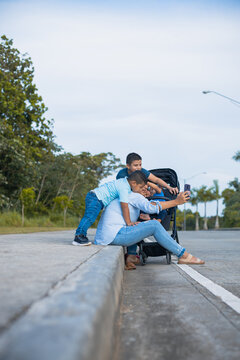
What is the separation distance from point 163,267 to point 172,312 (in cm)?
314

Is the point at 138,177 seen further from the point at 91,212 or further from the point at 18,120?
the point at 18,120

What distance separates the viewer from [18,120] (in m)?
23.9

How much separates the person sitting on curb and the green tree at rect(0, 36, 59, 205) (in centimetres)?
1561

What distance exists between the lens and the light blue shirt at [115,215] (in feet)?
19.7

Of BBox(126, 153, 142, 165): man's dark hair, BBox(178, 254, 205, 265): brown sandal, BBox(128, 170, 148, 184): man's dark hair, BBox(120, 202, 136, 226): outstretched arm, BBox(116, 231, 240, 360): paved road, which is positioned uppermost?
BBox(126, 153, 142, 165): man's dark hair

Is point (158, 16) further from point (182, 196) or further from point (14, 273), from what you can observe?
point (14, 273)

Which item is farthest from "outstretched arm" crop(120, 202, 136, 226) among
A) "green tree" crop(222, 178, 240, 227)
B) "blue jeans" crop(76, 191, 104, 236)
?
"green tree" crop(222, 178, 240, 227)

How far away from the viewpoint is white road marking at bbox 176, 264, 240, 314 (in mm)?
3568

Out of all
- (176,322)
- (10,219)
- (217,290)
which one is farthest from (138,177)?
(10,219)

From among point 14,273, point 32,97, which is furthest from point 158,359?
point 32,97

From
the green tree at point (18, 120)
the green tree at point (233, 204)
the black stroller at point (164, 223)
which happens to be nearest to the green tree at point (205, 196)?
the green tree at point (233, 204)

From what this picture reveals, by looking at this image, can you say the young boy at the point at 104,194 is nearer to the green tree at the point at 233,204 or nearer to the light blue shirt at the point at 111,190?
the light blue shirt at the point at 111,190

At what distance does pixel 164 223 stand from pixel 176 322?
4316mm

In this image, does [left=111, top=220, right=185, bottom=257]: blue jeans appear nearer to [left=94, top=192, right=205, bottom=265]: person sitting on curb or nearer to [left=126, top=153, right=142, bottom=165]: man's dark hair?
[left=94, top=192, right=205, bottom=265]: person sitting on curb
